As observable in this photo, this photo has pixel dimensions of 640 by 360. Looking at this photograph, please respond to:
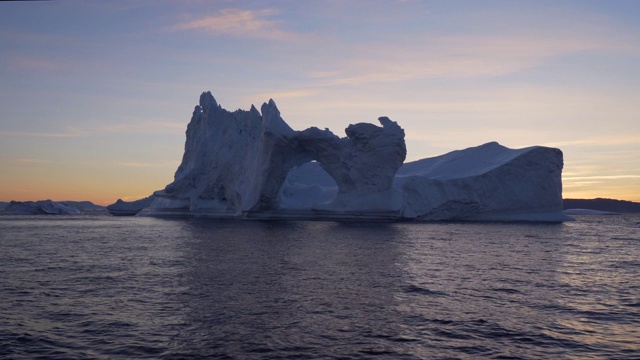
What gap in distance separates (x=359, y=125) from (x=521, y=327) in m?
29.6

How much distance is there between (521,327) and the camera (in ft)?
31.4

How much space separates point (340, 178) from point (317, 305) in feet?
94.3

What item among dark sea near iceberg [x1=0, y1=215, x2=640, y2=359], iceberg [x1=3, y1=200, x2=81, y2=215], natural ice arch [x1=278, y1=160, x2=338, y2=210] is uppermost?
natural ice arch [x1=278, y1=160, x2=338, y2=210]

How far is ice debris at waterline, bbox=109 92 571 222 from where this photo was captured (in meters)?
38.8

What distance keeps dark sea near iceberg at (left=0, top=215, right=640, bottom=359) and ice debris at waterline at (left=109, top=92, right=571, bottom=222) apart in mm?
18242

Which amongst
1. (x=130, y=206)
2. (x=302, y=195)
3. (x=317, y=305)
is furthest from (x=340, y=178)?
(x=130, y=206)

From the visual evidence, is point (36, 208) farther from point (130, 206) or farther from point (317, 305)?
point (317, 305)

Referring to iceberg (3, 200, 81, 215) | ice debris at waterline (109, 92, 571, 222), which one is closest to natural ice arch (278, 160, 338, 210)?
ice debris at waterline (109, 92, 571, 222)

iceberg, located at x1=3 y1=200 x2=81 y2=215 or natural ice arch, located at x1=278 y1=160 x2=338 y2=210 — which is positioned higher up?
natural ice arch, located at x1=278 y1=160 x2=338 y2=210

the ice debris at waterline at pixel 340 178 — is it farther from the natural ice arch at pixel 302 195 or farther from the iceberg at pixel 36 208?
the iceberg at pixel 36 208

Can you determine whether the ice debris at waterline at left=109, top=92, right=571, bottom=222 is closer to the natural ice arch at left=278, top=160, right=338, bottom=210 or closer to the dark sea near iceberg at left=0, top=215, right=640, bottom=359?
the natural ice arch at left=278, top=160, right=338, bottom=210

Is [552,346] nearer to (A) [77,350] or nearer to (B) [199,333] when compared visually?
(B) [199,333]

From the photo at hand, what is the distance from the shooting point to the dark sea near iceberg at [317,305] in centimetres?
833

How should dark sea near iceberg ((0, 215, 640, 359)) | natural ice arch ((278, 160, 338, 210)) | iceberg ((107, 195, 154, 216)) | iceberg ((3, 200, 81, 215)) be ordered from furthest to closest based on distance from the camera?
iceberg ((3, 200, 81, 215)), iceberg ((107, 195, 154, 216)), natural ice arch ((278, 160, 338, 210)), dark sea near iceberg ((0, 215, 640, 359))
